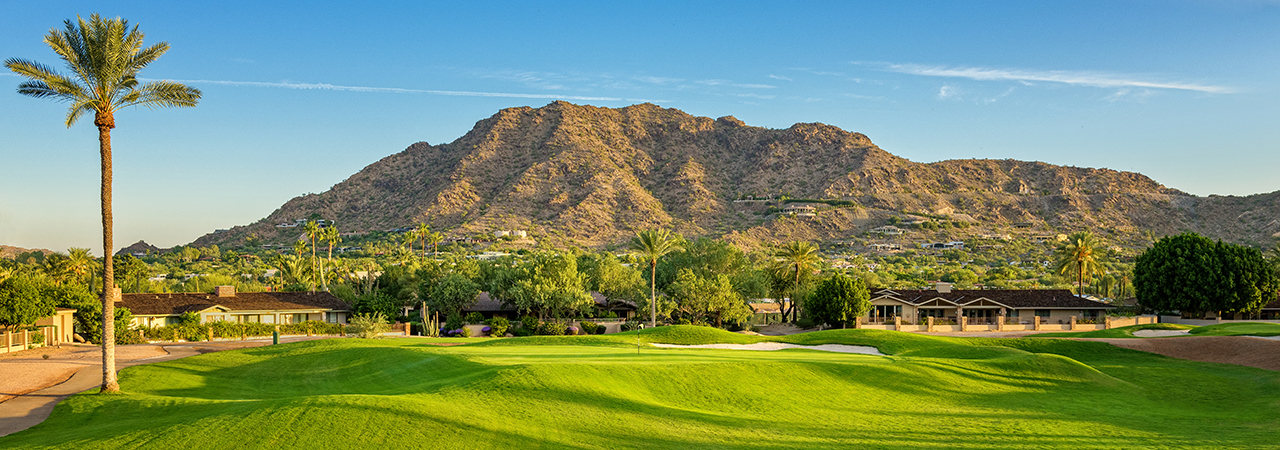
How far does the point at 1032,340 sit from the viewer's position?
41.2 m

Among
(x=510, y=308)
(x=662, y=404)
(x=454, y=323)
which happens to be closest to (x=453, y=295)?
(x=454, y=323)

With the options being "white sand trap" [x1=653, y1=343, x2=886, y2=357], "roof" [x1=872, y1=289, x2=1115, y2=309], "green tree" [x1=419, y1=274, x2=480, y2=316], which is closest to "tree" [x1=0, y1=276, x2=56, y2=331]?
"green tree" [x1=419, y1=274, x2=480, y2=316]

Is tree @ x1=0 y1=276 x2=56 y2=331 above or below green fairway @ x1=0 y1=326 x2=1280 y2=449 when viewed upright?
above

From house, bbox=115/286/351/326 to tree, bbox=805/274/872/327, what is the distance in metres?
41.0

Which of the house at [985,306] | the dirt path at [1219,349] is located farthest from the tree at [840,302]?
the dirt path at [1219,349]

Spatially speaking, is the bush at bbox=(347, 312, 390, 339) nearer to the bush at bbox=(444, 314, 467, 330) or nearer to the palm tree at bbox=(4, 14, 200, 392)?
the bush at bbox=(444, 314, 467, 330)

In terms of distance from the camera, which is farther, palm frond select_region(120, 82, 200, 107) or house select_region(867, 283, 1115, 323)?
house select_region(867, 283, 1115, 323)

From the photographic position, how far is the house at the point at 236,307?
64625 millimetres

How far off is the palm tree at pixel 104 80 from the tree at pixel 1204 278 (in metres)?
74.7

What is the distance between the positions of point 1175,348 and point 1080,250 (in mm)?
45817

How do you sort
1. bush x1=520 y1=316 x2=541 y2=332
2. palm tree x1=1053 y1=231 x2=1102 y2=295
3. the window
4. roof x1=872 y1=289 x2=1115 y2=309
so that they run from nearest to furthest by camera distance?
bush x1=520 y1=316 x2=541 y2=332 → roof x1=872 y1=289 x2=1115 y2=309 → the window → palm tree x1=1053 y1=231 x2=1102 y2=295

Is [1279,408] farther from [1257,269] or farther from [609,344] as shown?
[1257,269]

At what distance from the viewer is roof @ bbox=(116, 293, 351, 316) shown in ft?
213

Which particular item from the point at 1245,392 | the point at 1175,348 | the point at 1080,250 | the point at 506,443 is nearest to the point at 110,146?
the point at 506,443
